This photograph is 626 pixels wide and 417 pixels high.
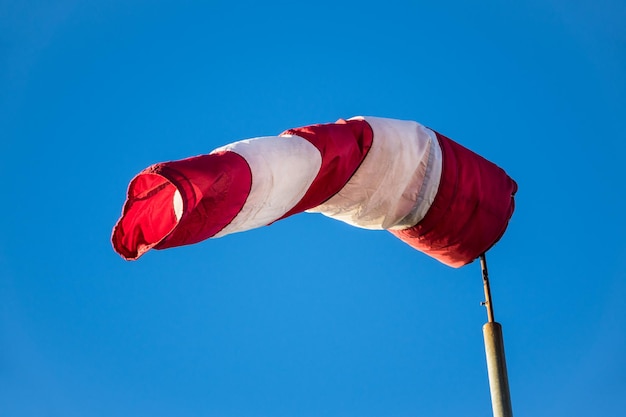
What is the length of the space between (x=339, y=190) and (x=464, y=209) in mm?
729

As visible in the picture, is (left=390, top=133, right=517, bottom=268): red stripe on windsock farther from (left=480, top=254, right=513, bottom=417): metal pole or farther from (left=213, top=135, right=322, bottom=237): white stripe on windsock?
(left=213, top=135, right=322, bottom=237): white stripe on windsock

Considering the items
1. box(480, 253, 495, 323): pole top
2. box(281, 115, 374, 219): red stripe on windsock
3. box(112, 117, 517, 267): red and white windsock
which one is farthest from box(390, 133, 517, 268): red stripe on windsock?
box(281, 115, 374, 219): red stripe on windsock

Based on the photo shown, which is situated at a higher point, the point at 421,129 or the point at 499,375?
the point at 421,129

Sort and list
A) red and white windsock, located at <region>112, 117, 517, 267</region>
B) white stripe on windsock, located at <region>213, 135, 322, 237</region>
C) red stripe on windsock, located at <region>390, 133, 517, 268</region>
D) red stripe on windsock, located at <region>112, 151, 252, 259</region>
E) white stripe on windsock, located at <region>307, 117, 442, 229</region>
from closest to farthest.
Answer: red stripe on windsock, located at <region>112, 151, 252, 259</region>, red and white windsock, located at <region>112, 117, 517, 267</region>, white stripe on windsock, located at <region>213, 135, 322, 237</region>, white stripe on windsock, located at <region>307, 117, 442, 229</region>, red stripe on windsock, located at <region>390, 133, 517, 268</region>

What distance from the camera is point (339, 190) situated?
510cm

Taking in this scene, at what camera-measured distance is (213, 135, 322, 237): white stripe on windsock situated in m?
4.52

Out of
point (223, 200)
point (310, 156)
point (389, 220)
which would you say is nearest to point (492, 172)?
point (389, 220)

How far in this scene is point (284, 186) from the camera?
4656mm

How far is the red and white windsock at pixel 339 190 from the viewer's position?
432 centimetres

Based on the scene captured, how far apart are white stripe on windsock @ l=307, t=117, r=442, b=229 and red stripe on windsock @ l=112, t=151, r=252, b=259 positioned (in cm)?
90

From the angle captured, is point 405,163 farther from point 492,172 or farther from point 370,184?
point 492,172

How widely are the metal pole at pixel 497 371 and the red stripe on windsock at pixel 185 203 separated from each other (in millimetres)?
1377

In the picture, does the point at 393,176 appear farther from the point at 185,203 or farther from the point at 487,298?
the point at 185,203

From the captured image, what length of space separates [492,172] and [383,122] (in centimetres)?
71
